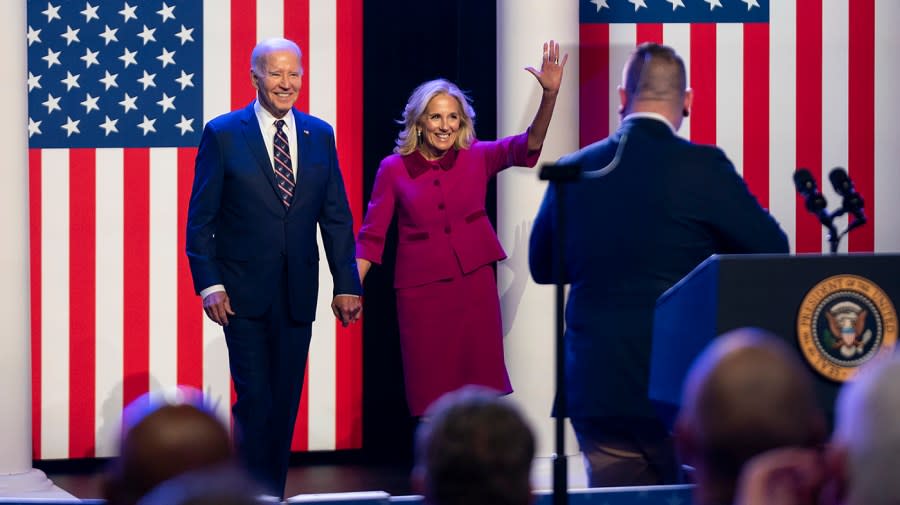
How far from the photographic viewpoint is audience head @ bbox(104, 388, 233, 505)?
1.37 metres

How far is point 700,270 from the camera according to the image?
256 cm

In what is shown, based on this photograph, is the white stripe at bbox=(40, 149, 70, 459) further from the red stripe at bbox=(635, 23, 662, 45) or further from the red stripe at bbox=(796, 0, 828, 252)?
the red stripe at bbox=(796, 0, 828, 252)

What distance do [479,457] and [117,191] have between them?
14.6 feet

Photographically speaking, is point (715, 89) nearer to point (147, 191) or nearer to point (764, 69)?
point (764, 69)

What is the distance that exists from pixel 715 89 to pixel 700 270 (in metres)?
3.32

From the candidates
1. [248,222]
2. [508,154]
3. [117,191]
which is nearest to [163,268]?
[117,191]

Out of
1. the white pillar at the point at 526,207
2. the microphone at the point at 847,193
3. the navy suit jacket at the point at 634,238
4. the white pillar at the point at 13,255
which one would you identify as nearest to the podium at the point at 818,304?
the navy suit jacket at the point at 634,238

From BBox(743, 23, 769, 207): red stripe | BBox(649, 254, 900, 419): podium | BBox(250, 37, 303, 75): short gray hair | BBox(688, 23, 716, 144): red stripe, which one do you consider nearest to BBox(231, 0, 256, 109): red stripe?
BBox(250, 37, 303, 75): short gray hair

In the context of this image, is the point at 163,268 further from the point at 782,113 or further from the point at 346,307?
the point at 782,113

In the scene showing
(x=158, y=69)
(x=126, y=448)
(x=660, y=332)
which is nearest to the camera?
(x=126, y=448)

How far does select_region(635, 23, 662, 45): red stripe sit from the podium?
3282mm

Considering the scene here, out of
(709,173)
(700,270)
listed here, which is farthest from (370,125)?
(700,270)

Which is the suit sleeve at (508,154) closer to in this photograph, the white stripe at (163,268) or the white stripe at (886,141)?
the white stripe at (163,268)

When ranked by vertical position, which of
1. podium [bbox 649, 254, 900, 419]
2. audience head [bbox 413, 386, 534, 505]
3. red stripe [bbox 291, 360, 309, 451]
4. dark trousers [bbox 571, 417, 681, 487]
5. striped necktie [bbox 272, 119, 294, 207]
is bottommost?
red stripe [bbox 291, 360, 309, 451]
